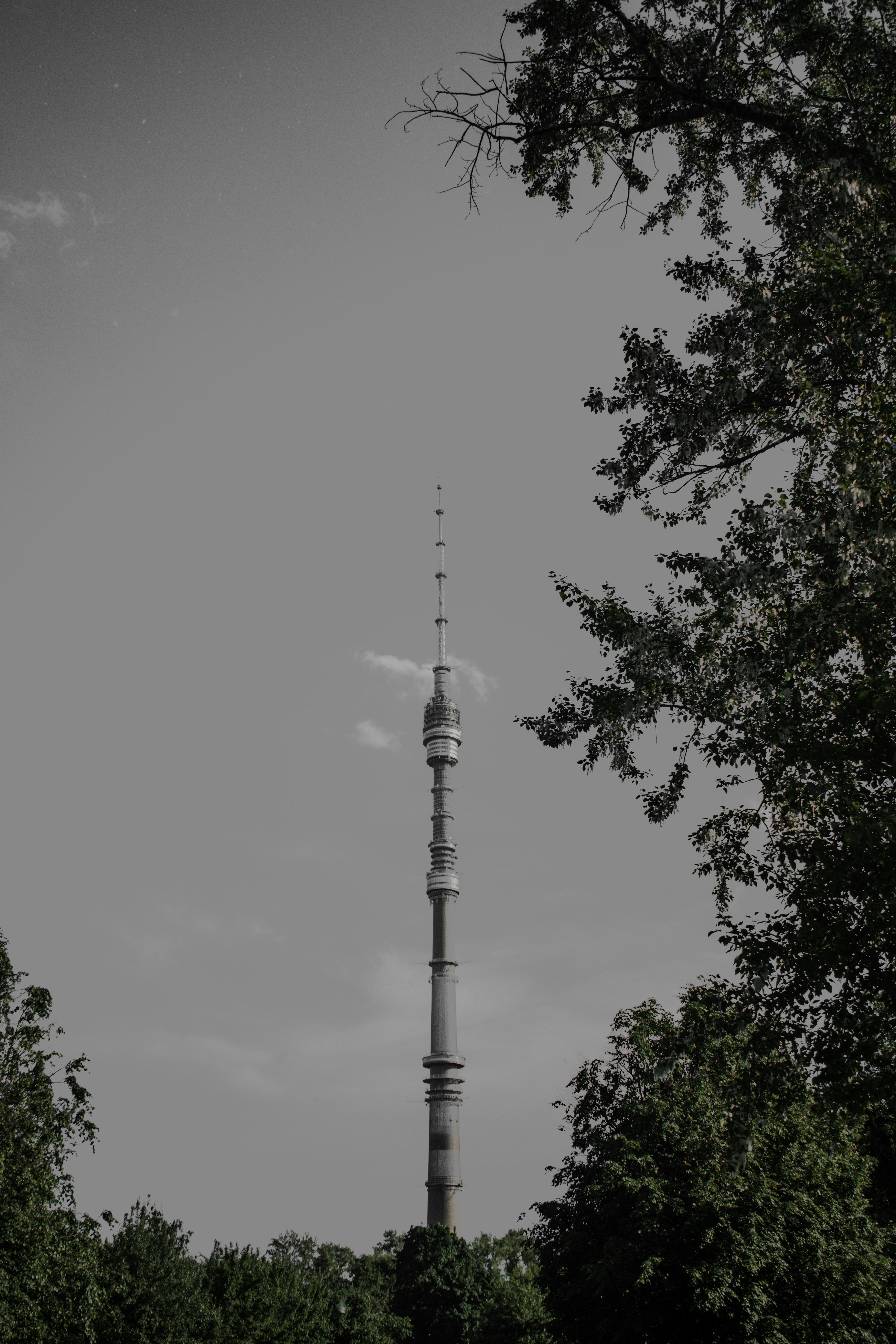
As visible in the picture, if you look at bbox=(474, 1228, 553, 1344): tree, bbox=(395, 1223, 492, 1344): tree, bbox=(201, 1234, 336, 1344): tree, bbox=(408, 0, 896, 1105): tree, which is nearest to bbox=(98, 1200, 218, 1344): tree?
bbox=(201, 1234, 336, 1344): tree

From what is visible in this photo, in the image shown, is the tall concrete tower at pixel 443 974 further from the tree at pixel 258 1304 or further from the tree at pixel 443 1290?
the tree at pixel 258 1304

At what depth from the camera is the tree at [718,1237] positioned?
22875 mm

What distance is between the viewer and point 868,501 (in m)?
11.7

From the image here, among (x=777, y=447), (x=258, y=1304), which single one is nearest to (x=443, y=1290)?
(x=258, y=1304)

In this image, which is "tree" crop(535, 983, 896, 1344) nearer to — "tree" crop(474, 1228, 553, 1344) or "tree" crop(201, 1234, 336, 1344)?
"tree" crop(474, 1228, 553, 1344)

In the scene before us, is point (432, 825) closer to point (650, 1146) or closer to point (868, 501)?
point (650, 1146)

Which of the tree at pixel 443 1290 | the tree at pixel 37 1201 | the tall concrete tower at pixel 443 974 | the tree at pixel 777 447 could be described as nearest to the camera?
→ the tree at pixel 777 447

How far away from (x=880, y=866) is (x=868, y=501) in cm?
420

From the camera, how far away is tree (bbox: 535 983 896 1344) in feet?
75.0

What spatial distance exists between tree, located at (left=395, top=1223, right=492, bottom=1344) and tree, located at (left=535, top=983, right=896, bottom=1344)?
41567 mm

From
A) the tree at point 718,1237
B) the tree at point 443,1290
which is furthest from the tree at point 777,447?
the tree at point 443,1290

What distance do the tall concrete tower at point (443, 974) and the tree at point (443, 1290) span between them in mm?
21168

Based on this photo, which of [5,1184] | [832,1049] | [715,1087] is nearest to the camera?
[832,1049]

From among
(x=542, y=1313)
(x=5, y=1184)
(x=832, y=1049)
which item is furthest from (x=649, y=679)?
(x=542, y=1313)
